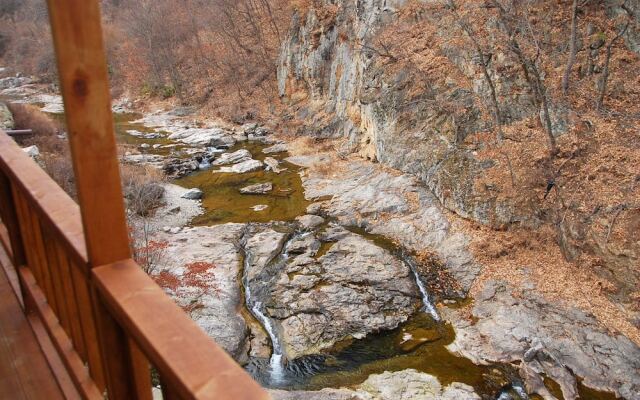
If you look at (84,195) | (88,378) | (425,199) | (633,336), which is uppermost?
(84,195)

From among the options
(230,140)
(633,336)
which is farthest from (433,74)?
(230,140)

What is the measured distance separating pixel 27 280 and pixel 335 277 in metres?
7.26

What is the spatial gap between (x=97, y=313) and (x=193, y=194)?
13.7 metres

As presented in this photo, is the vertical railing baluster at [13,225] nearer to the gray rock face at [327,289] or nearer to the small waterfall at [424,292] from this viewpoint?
the gray rock face at [327,289]

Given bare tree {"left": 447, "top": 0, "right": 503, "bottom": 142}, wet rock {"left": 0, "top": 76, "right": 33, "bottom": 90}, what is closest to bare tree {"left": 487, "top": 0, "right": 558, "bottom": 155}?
bare tree {"left": 447, "top": 0, "right": 503, "bottom": 142}

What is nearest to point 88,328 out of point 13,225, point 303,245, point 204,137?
point 13,225

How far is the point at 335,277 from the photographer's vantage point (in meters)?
9.77

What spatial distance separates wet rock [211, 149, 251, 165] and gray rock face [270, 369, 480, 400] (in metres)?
12.4

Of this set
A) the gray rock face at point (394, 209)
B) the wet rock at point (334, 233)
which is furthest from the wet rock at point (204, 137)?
the wet rock at point (334, 233)

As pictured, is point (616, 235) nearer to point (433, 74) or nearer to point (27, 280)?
point (433, 74)

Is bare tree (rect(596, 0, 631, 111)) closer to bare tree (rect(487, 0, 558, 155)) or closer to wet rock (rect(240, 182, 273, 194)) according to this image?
bare tree (rect(487, 0, 558, 155))

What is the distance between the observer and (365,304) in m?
8.98

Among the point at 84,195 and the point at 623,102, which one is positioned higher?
the point at 84,195

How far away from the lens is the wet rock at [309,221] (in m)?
12.2
